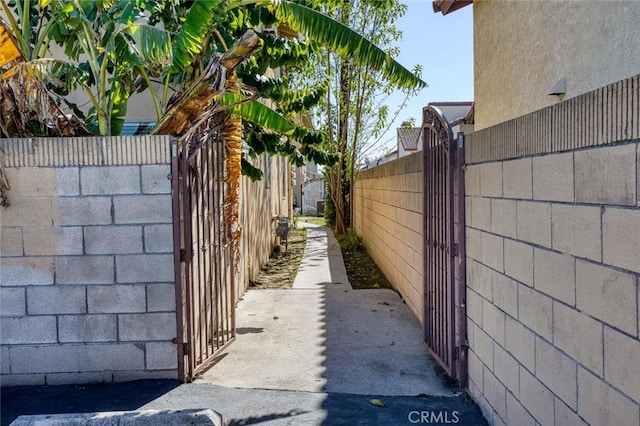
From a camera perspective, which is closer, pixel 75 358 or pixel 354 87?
pixel 75 358

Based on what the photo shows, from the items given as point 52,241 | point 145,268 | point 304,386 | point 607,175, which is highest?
point 607,175

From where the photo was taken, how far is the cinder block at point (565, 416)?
257cm

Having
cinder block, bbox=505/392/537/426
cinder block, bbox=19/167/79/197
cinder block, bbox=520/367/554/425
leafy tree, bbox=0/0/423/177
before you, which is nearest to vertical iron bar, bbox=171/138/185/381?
leafy tree, bbox=0/0/423/177

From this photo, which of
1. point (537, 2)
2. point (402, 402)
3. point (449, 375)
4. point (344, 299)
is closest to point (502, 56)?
point (537, 2)

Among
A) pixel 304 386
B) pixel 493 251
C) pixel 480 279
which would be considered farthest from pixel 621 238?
pixel 304 386

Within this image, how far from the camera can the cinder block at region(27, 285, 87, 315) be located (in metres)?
4.71

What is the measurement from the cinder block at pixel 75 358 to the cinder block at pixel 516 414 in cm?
327

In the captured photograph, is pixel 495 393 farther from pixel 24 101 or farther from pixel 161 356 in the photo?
pixel 24 101

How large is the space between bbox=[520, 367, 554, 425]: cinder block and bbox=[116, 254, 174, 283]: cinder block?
3153mm

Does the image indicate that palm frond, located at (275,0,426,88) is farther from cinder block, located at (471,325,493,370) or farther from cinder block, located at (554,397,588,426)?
cinder block, located at (554,397,588,426)

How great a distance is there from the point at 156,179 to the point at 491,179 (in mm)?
2992

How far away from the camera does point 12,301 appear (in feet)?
15.5

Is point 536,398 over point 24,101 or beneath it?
beneath

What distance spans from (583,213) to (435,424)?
2.20 meters
